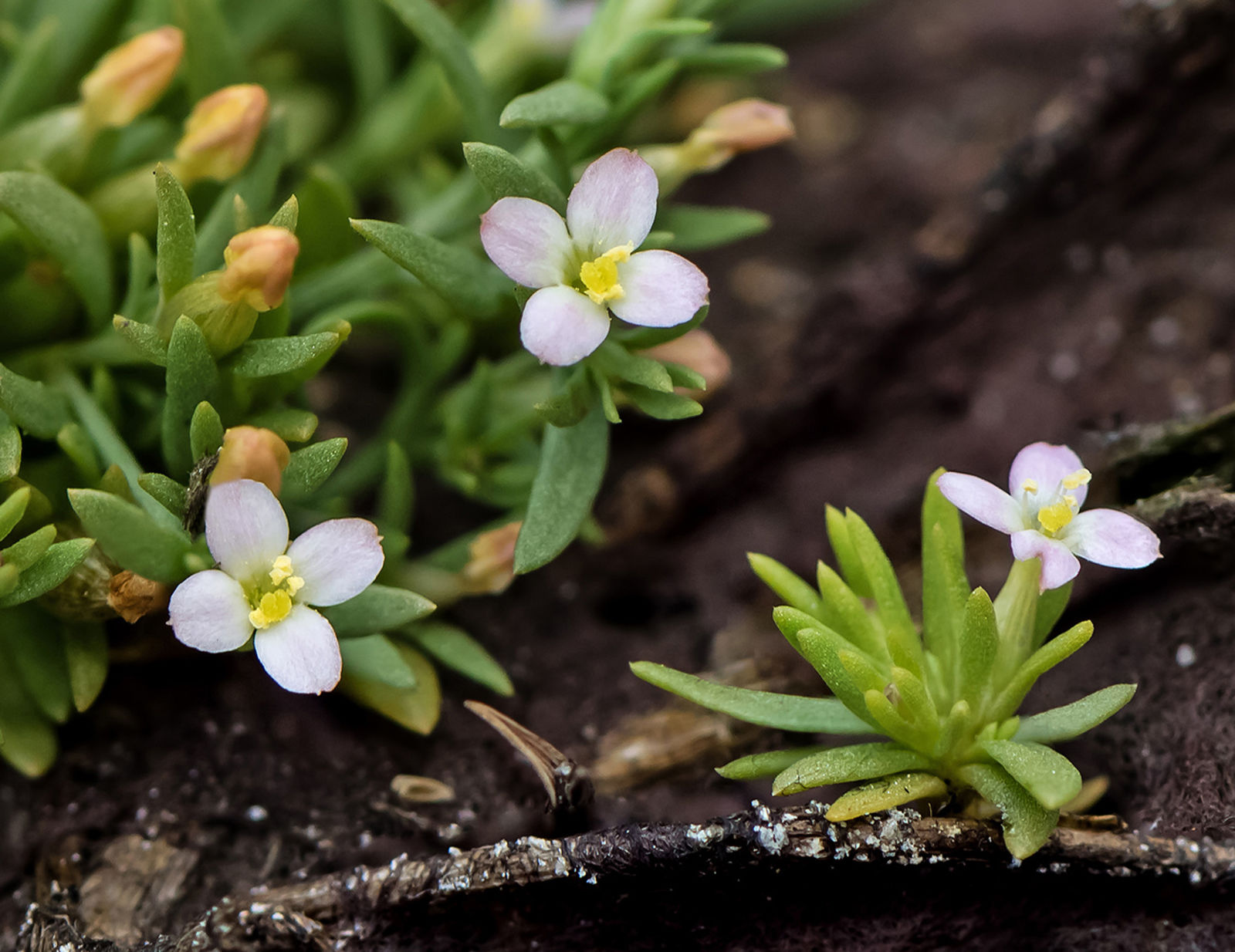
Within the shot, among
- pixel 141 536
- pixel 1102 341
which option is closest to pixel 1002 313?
pixel 1102 341

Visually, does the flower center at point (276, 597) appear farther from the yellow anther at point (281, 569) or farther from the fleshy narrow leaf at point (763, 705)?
the fleshy narrow leaf at point (763, 705)

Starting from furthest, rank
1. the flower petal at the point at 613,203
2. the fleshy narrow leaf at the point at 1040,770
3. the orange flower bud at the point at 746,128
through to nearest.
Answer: the orange flower bud at the point at 746,128, the flower petal at the point at 613,203, the fleshy narrow leaf at the point at 1040,770

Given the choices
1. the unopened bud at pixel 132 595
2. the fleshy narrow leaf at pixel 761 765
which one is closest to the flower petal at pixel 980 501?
the fleshy narrow leaf at pixel 761 765

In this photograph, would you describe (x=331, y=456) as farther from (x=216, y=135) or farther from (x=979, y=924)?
(x=979, y=924)

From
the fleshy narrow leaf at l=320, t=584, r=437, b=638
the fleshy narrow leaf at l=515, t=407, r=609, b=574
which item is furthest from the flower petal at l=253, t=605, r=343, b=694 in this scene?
the fleshy narrow leaf at l=515, t=407, r=609, b=574

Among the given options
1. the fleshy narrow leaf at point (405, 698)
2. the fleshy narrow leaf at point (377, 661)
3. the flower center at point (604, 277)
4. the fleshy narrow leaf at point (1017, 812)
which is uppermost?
the flower center at point (604, 277)

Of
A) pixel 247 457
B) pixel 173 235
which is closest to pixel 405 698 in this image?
pixel 247 457

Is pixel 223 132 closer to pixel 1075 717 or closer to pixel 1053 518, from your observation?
pixel 1053 518
